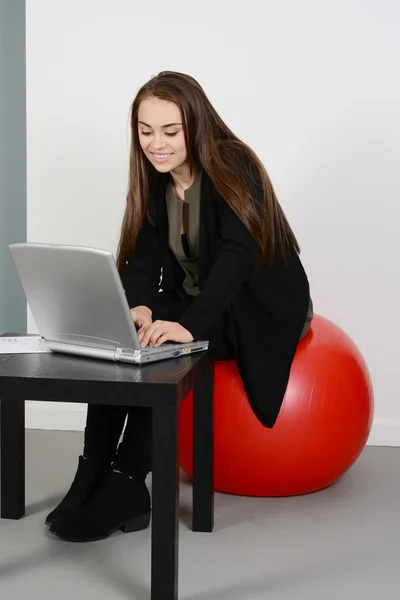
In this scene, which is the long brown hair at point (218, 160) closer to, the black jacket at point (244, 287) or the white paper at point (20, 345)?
the black jacket at point (244, 287)

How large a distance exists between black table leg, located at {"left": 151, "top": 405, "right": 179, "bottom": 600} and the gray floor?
0.23 metres

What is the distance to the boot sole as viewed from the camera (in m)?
2.07

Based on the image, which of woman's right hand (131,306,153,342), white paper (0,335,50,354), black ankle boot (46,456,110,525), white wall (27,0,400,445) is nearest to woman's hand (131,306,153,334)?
woman's right hand (131,306,153,342)

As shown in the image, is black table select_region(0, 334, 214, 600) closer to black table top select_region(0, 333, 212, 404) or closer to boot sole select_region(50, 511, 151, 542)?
black table top select_region(0, 333, 212, 404)

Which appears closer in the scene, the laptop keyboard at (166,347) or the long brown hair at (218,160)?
the laptop keyboard at (166,347)

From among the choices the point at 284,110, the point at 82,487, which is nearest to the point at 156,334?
the point at 82,487

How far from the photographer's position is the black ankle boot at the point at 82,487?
2080mm

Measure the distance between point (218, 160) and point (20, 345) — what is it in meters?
0.68

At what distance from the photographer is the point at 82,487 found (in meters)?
2.08

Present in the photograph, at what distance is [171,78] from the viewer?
217 cm

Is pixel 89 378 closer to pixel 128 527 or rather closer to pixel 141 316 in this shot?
pixel 141 316

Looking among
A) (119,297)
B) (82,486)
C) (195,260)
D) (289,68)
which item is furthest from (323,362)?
(289,68)

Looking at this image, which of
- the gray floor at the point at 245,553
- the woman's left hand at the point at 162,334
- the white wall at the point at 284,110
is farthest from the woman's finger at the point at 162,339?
the white wall at the point at 284,110

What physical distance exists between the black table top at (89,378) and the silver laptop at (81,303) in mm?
45
